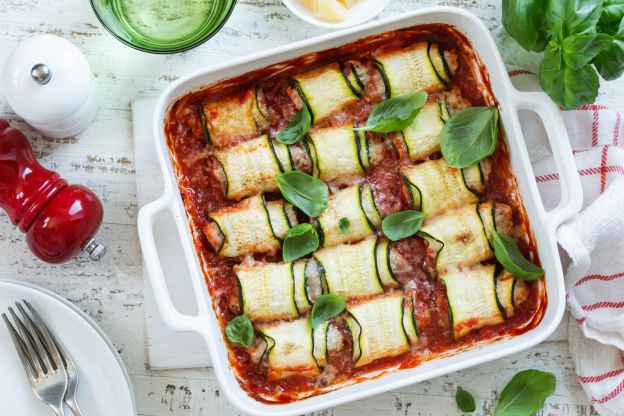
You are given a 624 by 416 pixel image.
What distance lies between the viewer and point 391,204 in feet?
8.23

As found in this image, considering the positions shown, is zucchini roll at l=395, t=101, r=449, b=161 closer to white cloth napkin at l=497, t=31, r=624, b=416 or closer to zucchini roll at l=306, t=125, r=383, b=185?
zucchini roll at l=306, t=125, r=383, b=185

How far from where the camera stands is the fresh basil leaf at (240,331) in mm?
2385

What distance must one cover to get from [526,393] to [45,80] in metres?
1.87

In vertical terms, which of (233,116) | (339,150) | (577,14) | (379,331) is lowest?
(379,331)

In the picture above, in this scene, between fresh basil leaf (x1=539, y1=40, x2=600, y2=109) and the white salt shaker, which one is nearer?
fresh basil leaf (x1=539, y1=40, x2=600, y2=109)

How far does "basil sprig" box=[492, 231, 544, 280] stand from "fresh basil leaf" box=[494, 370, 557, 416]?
1.23 ft

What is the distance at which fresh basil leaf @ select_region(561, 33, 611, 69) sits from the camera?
2086mm

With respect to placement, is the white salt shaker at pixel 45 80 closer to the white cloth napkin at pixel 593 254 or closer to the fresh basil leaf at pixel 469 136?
the fresh basil leaf at pixel 469 136

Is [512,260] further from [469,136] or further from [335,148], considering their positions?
[335,148]

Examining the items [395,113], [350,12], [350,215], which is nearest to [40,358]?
[350,215]

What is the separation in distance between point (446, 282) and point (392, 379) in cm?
36

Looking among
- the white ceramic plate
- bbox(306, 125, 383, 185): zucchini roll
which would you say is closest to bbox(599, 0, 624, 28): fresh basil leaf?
bbox(306, 125, 383, 185): zucchini roll

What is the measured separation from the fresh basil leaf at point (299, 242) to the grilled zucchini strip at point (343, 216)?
0.17 feet

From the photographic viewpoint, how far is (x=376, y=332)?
7.91 ft
